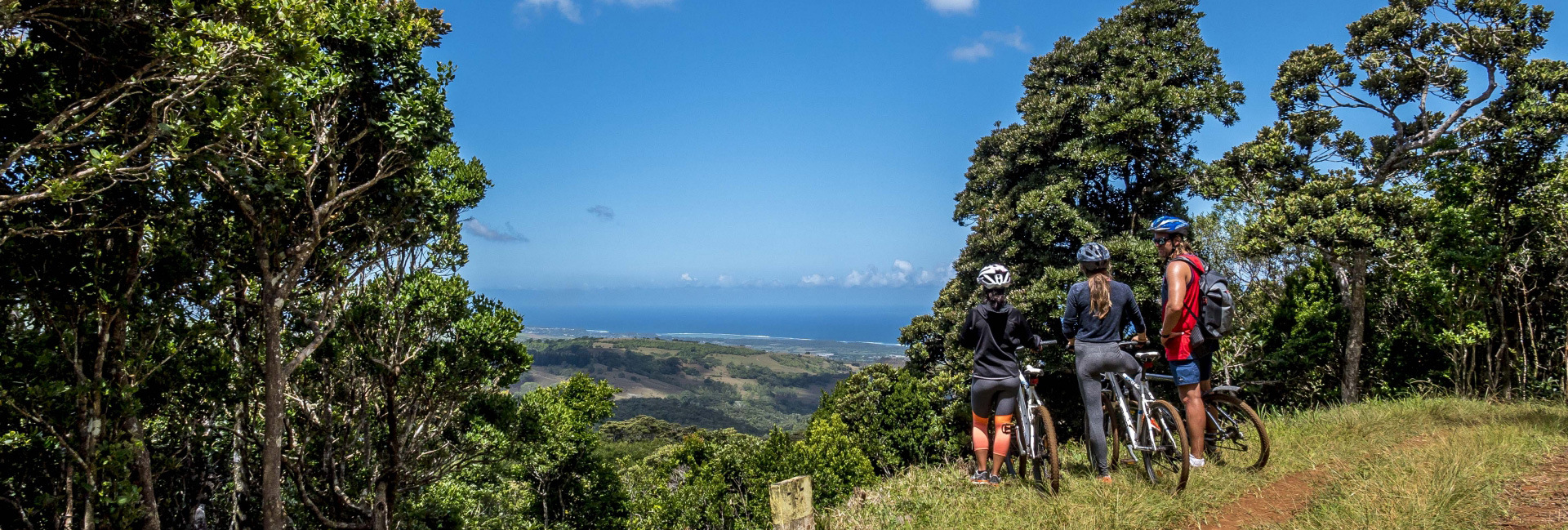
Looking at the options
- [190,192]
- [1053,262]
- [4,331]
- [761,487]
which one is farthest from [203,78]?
[761,487]

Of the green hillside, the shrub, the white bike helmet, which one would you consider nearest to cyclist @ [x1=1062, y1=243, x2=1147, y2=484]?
the white bike helmet

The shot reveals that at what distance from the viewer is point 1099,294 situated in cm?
501

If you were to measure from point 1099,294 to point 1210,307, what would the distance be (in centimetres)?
79

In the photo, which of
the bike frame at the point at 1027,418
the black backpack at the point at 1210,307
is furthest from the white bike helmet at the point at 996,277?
the black backpack at the point at 1210,307

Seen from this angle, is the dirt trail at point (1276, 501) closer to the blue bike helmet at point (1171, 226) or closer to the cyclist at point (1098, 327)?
the cyclist at point (1098, 327)

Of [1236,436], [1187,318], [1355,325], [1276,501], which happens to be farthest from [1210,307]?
[1355,325]

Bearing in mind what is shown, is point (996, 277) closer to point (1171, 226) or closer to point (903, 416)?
point (1171, 226)

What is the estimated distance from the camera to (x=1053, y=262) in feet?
42.8

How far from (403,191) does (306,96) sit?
2292mm

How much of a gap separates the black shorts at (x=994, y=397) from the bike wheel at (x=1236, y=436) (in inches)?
58.7

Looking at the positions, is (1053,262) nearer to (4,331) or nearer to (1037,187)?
(1037,187)

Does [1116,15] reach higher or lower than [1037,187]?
higher

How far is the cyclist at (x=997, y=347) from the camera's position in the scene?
17.1 feet

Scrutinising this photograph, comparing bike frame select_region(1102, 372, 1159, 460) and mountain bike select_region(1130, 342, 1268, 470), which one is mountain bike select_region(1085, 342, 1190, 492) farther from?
mountain bike select_region(1130, 342, 1268, 470)
